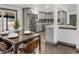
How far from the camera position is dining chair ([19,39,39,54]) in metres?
2.00

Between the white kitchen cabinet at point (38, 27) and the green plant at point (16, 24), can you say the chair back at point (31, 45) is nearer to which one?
the white kitchen cabinet at point (38, 27)

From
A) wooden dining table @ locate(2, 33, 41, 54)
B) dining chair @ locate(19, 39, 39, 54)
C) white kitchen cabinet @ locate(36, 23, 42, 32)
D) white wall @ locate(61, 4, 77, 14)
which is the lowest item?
dining chair @ locate(19, 39, 39, 54)

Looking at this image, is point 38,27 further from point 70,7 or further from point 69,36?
point 69,36

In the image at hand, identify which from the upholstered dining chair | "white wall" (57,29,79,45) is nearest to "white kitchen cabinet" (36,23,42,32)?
the upholstered dining chair

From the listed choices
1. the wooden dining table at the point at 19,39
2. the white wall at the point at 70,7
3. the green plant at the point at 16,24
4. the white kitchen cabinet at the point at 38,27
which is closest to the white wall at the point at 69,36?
the white wall at the point at 70,7

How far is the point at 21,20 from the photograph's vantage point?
190cm

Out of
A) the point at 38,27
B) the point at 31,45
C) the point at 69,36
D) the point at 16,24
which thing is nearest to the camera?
the point at 16,24

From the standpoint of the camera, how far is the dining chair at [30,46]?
200cm

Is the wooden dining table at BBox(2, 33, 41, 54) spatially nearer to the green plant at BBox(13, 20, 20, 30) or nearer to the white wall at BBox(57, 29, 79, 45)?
the green plant at BBox(13, 20, 20, 30)

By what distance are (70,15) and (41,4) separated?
1.88 feet

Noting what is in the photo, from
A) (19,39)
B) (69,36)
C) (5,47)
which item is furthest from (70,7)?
(69,36)

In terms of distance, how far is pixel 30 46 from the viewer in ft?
7.08

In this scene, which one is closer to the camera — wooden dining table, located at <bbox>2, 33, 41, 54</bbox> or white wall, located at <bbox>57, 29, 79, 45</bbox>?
wooden dining table, located at <bbox>2, 33, 41, 54</bbox>
